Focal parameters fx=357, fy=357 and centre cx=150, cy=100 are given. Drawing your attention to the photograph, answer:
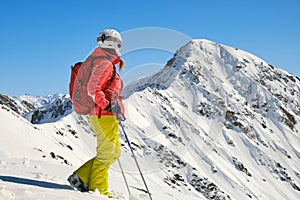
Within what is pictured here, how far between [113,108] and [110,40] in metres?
1.19

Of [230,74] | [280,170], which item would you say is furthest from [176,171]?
[230,74]

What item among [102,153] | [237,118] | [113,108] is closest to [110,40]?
[113,108]

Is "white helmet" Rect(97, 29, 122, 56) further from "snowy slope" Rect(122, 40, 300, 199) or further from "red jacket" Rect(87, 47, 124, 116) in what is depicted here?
"snowy slope" Rect(122, 40, 300, 199)

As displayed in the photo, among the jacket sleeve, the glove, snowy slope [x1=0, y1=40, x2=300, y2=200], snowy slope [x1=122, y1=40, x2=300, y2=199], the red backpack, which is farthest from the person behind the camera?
snowy slope [x1=122, y1=40, x2=300, y2=199]

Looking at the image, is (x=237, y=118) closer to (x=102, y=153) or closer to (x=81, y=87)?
(x=102, y=153)

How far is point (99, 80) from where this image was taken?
5.82m

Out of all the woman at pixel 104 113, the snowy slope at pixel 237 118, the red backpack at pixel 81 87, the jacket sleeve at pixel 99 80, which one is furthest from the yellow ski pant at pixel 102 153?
the snowy slope at pixel 237 118

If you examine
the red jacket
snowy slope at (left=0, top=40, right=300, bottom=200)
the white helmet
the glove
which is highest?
snowy slope at (left=0, top=40, right=300, bottom=200)

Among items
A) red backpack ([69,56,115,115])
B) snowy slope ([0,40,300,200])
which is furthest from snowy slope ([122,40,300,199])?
red backpack ([69,56,115,115])

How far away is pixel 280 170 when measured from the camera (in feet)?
366

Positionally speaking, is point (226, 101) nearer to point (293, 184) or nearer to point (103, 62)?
point (293, 184)

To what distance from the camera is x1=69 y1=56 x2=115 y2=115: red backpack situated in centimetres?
595

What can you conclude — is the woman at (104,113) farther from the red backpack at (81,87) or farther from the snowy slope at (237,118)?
the snowy slope at (237,118)

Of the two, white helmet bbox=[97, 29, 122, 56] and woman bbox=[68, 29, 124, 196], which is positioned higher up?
white helmet bbox=[97, 29, 122, 56]
